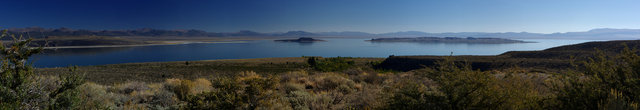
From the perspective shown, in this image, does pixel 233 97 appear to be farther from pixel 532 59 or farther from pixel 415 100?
pixel 532 59

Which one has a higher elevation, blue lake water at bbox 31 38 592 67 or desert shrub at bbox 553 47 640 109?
desert shrub at bbox 553 47 640 109

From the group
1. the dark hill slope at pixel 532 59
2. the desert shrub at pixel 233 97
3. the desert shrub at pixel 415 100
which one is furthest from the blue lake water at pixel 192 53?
the desert shrub at pixel 415 100

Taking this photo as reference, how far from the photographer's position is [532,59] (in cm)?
2745

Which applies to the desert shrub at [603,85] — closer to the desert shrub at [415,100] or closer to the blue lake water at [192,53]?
the desert shrub at [415,100]

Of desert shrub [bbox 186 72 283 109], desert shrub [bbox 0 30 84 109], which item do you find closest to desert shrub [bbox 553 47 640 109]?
desert shrub [bbox 186 72 283 109]

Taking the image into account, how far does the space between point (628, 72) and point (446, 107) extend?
8.44ft

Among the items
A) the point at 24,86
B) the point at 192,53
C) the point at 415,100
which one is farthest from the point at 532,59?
the point at 192,53

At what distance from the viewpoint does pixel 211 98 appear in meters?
4.44

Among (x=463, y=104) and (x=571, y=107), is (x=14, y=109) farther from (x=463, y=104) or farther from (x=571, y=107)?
(x=571, y=107)

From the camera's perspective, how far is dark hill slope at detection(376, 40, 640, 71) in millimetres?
24141

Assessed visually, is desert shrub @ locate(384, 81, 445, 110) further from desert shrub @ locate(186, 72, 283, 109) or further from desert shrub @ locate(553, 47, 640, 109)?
desert shrub @ locate(186, 72, 283, 109)

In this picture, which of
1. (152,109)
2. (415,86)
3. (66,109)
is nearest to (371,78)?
(415,86)

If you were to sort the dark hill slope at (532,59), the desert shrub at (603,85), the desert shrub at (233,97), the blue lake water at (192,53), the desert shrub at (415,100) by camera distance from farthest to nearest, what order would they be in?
1. the blue lake water at (192,53)
2. the dark hill slope at (532,59)
3. the desert shrub at (233,97)
4. the desert shrub at (415,100)
5. the desert shrub at (603,85)

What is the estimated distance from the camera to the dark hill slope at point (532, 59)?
24141mm
